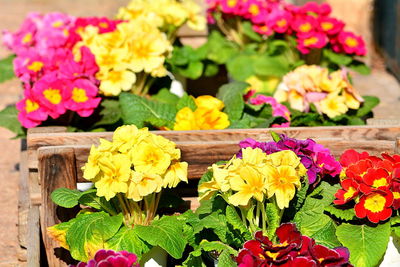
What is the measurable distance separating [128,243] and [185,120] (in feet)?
2.56

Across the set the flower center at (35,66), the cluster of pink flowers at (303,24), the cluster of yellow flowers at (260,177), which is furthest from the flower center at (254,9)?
the cluster of yellow flowers at (260,177)

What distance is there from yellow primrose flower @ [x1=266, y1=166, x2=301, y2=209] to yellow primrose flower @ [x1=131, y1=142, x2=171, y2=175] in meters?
0.36

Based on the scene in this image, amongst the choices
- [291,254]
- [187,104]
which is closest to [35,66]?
[187,104]

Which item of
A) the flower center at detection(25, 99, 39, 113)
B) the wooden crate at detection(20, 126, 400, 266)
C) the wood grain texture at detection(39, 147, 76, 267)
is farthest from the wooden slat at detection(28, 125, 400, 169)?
the flower center at detection(25, 99, 39, 113)

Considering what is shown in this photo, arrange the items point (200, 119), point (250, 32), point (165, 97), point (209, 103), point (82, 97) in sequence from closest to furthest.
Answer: point (200, 119) < point (209, 103) < point (82, 97) < point (165, 97) < point (250, 32)

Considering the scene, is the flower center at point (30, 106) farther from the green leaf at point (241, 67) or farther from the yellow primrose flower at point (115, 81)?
the green leaf at point (241, 67)

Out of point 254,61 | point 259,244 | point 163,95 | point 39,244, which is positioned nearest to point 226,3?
point 254,61

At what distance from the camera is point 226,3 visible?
4.73 m

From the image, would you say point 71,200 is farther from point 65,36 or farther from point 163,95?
point 65,36

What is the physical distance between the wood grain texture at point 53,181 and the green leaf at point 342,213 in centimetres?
90

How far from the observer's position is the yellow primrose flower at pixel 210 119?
10.6ft

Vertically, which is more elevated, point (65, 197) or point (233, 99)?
point (65, 197)

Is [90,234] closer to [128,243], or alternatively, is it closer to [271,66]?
[128,243]

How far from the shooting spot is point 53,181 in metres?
2.78
